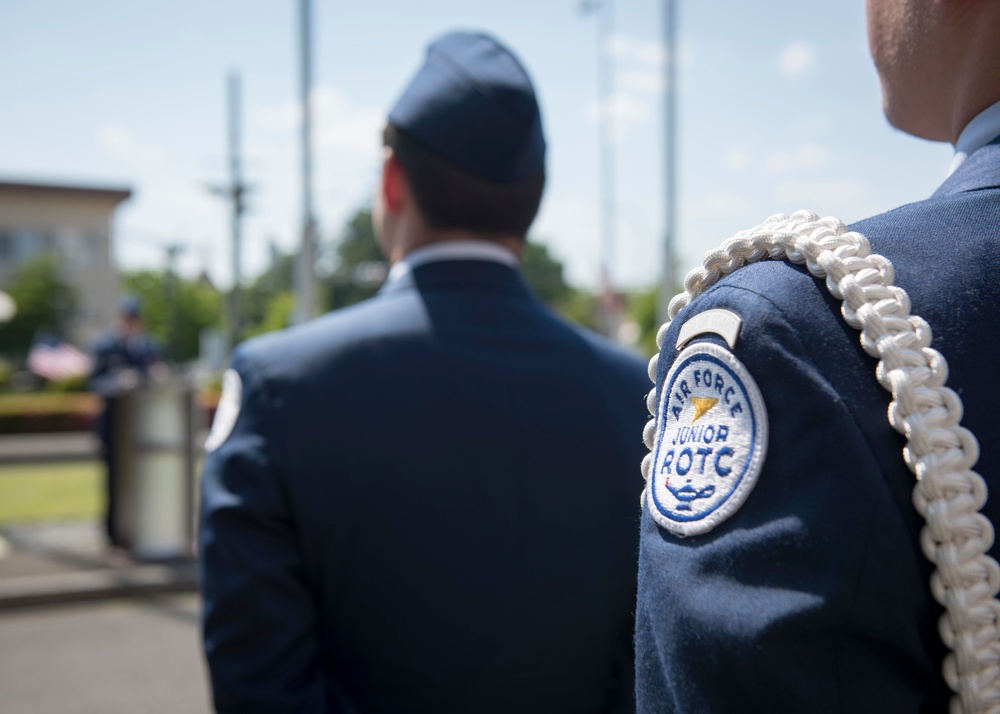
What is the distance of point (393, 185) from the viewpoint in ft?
5.96

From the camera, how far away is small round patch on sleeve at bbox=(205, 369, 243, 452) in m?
1.59

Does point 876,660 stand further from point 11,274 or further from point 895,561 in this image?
point 11,274

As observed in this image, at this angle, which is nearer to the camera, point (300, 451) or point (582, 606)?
point (300, 451)

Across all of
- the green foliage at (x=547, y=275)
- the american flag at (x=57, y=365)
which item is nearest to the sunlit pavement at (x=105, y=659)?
the american flag at (x=57, y=365)

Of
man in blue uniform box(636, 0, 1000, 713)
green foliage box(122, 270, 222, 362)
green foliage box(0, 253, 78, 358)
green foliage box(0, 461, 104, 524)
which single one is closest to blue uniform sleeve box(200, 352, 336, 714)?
man in blue uniform box(636, 0, 1000, 713)

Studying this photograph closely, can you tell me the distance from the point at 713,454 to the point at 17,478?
1432cm

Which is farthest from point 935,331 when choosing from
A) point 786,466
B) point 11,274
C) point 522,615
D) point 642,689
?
point 11,274

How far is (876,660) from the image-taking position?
64 cm

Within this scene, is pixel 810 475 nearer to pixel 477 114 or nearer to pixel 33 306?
pixel 477 114

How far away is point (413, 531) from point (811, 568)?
0.99 m

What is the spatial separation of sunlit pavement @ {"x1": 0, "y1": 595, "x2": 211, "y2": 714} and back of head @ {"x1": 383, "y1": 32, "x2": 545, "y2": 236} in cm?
379

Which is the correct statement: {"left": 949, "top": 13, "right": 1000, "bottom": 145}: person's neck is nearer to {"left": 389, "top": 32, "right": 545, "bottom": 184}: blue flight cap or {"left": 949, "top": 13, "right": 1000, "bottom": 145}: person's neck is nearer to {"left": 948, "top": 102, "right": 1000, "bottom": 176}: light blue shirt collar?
{"left": 948, "top": 102, "right": 1000, "bottom": 176}: light blue shirt collar

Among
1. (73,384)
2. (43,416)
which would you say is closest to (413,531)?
(43,416)

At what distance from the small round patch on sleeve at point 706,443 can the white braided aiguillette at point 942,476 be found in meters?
0.10
